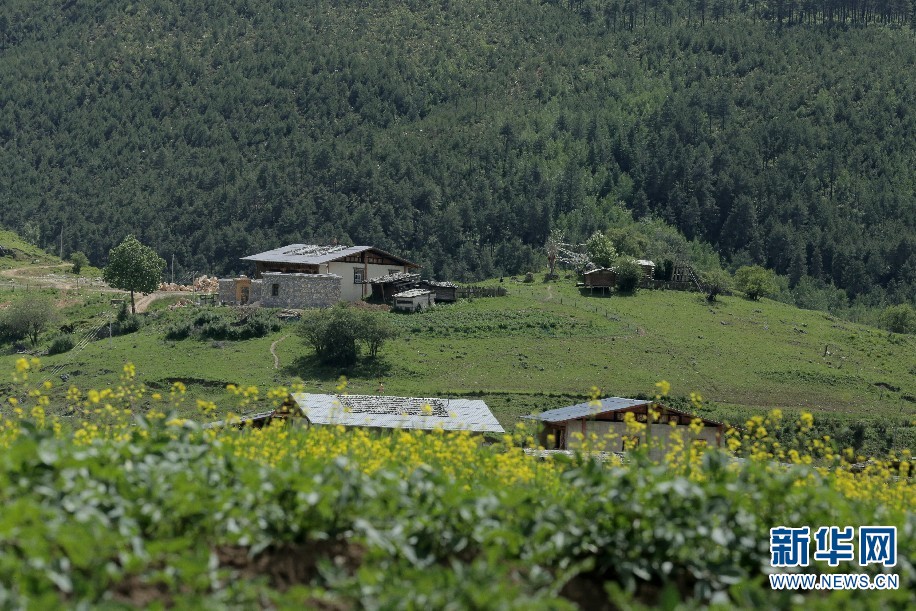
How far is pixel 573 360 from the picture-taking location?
229ft

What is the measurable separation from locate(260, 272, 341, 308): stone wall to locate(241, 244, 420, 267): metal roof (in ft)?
10.5

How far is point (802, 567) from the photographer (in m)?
10.4

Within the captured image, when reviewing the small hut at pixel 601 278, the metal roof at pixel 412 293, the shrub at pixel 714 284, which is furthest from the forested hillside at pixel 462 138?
the metal roof at pixel 412 293

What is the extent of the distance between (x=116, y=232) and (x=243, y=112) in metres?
35.5

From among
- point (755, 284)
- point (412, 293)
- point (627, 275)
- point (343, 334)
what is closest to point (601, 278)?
point (627, 275)

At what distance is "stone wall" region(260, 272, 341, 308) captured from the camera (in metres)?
84.8

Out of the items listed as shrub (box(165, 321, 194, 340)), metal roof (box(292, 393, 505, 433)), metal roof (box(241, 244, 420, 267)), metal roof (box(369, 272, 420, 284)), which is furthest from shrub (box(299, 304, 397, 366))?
metal roof (box(292, 393, 505, 433))

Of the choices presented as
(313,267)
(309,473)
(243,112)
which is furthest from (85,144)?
(309,473)

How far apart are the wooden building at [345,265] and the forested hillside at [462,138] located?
2846cm

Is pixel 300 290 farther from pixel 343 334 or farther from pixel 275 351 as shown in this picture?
pixel 343 334

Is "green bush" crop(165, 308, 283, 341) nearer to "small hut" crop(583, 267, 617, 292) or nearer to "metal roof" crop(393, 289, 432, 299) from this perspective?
"metal roof" crop(393, 289, 432, 299)

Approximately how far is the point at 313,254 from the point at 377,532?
85213 mm

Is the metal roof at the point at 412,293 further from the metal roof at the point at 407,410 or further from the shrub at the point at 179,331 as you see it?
the metal roof at the point at 407,410

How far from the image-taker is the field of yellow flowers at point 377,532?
8367 mm
